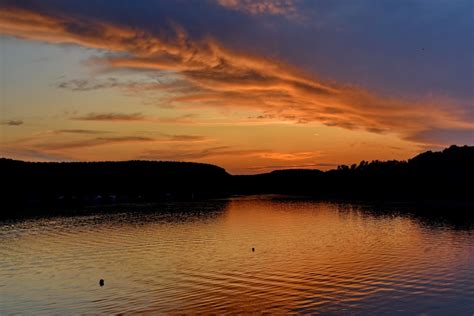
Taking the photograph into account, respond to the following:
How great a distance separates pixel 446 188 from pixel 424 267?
132 metres

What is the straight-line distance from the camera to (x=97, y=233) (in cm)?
7312

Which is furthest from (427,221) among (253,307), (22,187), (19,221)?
(22,187)

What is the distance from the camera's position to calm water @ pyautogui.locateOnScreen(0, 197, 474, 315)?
30406mm

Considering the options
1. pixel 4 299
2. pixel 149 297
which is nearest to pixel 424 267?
pixel 149 297

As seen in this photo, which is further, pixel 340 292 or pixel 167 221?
pixel 167 221

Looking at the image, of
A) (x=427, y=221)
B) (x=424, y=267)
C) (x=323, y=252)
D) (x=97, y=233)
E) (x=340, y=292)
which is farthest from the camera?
(x=427, y=221)

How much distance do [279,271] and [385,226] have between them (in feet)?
129

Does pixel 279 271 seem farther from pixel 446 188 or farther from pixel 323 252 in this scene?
pixel 446 188

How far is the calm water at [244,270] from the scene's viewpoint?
30406 millimetres

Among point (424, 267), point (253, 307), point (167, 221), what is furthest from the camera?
point (167, 221)

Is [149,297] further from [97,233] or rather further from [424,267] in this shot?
[97,233]

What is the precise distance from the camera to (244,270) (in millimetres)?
41031

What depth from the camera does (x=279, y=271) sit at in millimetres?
40156

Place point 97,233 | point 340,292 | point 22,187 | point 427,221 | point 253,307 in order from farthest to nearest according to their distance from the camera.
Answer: point 22,187 < point 427,221 < point 97,233 < point 340,292 < point 253,307
